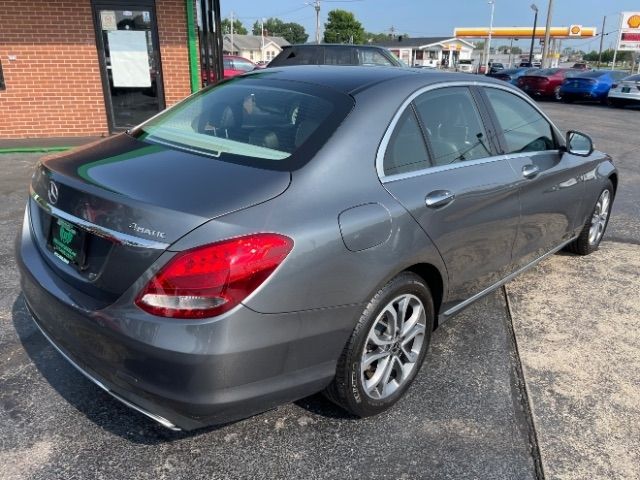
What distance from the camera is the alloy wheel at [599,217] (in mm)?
4866

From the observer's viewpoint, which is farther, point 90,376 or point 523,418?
point 523,418

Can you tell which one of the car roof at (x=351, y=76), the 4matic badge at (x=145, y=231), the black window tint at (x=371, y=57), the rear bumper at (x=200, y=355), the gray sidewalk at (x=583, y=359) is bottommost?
the gray sidewalk at (x=583, y=359)

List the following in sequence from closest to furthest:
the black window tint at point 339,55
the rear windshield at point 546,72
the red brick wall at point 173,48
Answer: the red brick wall at point 173,48 → the black window tint at point 339,55 → the rear windshield at point 546,72

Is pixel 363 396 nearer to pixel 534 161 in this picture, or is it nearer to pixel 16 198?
pixel 534 161

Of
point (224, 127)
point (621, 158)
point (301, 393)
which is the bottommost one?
point (621, 158)

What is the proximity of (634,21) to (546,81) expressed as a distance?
1761cm

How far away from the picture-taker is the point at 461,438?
2623mm

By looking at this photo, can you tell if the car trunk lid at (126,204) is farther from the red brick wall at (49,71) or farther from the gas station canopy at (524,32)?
the gas station canopy at (524,32)

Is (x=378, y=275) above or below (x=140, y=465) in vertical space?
above

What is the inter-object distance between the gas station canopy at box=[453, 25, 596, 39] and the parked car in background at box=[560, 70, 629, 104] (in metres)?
50.2

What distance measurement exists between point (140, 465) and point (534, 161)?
2911 mm

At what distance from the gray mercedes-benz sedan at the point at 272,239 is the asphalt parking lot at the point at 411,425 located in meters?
0.24

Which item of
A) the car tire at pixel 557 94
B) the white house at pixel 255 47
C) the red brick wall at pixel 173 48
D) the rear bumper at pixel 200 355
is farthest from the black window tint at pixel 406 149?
the white house at pixel 255 47

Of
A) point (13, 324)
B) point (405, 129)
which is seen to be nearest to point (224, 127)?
point (405, 129)
